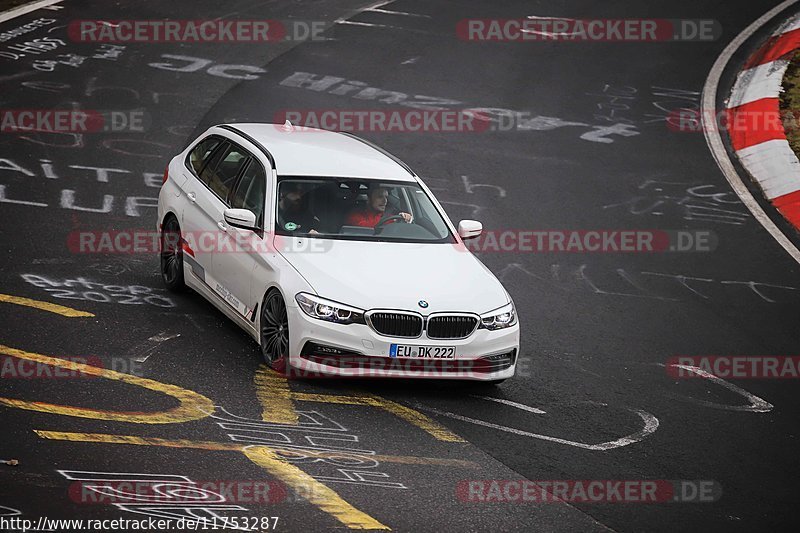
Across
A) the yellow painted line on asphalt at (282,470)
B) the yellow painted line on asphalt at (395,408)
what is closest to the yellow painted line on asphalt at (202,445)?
the yellow painted line on asphalt at (282,470)

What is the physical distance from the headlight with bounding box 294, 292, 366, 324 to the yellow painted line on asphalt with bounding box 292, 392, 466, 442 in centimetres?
60

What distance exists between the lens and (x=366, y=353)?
9398 mm

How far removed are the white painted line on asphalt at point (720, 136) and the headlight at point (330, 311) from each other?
6.74 meters

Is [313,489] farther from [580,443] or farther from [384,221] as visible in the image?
[384,221]

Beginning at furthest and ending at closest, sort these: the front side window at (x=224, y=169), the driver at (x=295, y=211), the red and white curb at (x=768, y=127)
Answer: the red and white curb at (x=768, y=127) → the front side window at (x=224, y=169) → the driver at (x=295, y=211)

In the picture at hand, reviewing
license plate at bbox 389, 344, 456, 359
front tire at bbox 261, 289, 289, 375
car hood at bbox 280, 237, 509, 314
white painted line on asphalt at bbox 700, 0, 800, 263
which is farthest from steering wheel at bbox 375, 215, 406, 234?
white painted line on asphalt at bbox 700, 0, 800, 263

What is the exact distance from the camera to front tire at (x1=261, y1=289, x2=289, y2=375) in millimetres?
9750

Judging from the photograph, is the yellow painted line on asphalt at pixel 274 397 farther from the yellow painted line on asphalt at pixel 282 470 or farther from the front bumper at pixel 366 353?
the yellow painted line on asphalt at pixel 282 470

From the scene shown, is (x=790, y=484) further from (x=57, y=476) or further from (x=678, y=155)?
(x=678, y=155)

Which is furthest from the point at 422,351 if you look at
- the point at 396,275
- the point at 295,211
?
the point at 295,211

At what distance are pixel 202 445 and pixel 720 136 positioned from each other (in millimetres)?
12312

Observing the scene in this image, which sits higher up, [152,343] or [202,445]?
[152,343]

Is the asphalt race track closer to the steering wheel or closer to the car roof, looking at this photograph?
the steering wheel

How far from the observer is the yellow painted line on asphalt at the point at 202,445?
26.7 feet
